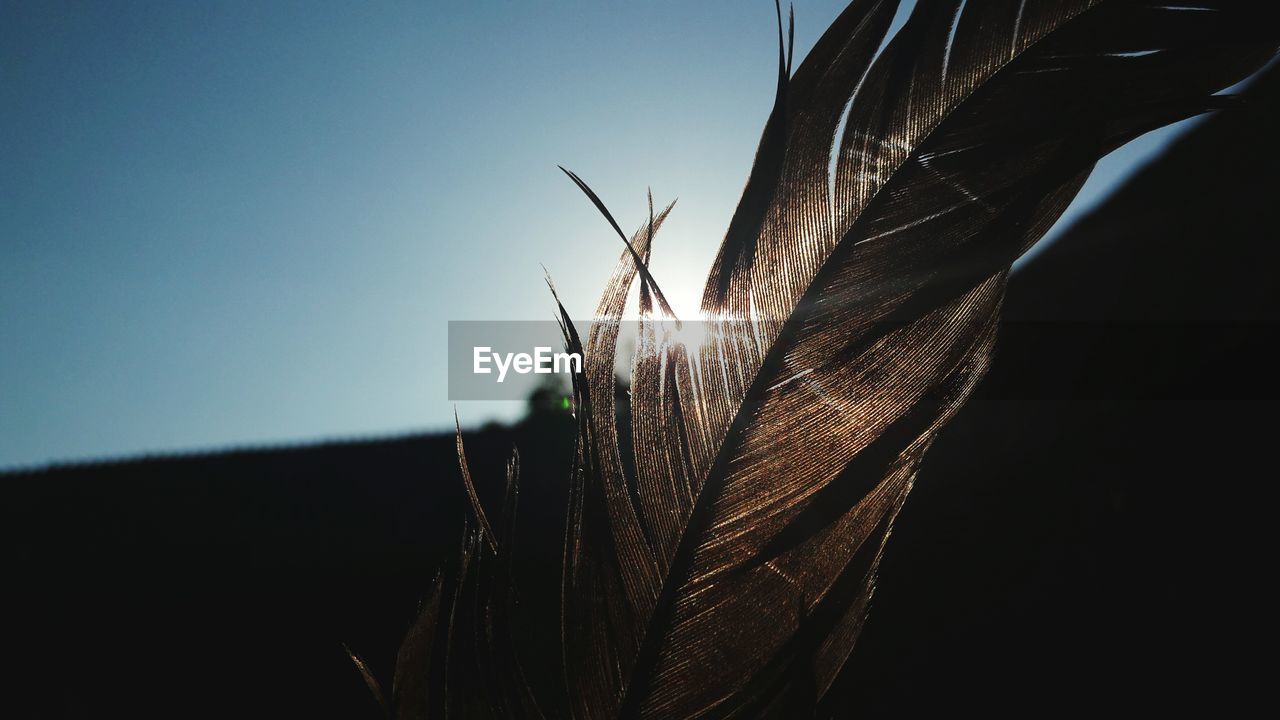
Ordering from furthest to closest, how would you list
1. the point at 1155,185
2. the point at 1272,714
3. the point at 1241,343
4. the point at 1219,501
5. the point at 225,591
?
the point at 225,591
the point at 1219,501
the point at 1155,185
the point at 1272,714
the point at 1241,343

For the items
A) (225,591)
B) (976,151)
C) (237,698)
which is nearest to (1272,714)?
(976,151)

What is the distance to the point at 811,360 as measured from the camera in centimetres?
66

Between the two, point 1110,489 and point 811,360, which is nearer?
point 811,360

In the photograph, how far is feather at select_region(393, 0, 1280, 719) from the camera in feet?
2.01

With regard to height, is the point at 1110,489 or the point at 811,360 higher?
the point at 811,360

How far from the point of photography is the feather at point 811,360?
2.01 ft

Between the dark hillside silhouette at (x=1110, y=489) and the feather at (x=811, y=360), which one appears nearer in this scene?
the feather at (x=811, y=360)

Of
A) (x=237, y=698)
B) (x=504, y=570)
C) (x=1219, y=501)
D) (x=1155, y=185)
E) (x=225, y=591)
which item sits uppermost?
(x=1155, y=185)

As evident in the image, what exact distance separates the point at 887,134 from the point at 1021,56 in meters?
0.15

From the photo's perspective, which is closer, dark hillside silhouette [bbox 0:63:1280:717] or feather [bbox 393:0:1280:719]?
feather [bbox 393:0:1280:719]

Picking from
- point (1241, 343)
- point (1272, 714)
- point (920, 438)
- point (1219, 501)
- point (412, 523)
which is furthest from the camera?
point (412, 523)

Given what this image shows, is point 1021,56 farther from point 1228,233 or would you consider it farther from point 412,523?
point 412,523

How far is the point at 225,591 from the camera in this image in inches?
179

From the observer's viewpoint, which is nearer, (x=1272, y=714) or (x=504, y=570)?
(x=504, y=570)
